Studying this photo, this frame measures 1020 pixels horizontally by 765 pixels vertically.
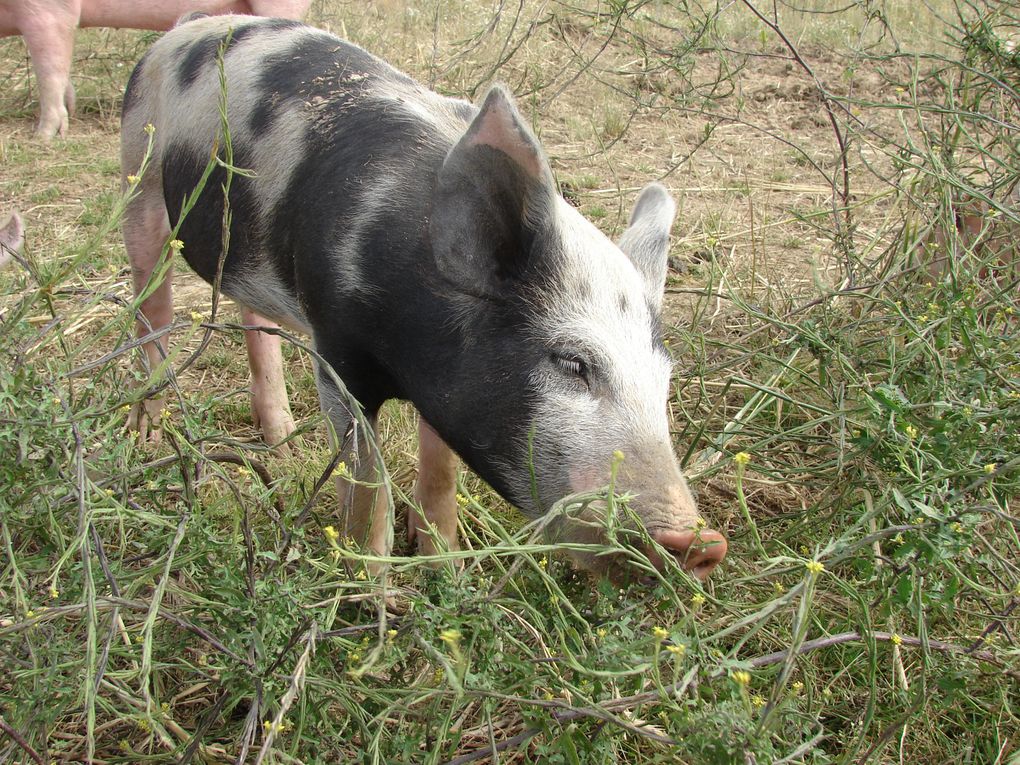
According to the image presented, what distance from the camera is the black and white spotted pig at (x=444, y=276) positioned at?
2.03 metres

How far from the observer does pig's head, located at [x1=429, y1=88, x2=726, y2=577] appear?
79.0 inches

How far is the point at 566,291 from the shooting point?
2137 mm

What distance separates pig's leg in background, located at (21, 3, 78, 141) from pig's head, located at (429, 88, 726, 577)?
5.36 meters

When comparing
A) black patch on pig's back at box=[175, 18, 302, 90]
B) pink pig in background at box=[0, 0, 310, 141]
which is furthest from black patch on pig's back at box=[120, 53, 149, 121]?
pink pig in background at box=[0, 0, 310, 141]

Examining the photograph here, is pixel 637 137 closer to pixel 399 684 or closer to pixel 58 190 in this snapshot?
pixel 58 190

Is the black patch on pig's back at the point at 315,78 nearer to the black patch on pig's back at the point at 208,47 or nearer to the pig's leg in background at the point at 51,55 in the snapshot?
the black patch on pig's back at the point at 208,47

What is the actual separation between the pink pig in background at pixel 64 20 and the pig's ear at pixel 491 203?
5.31m

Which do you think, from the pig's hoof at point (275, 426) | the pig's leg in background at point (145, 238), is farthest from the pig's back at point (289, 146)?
the pig's hoof at point (275, 426)

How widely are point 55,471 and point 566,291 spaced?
3.63ft

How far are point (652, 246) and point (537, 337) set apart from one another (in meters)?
0.55

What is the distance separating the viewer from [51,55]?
21.7ft

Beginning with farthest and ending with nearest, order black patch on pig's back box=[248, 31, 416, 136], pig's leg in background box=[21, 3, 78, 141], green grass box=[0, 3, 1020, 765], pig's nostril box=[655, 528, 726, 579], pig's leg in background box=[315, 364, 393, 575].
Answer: pig's leg in background box=[21, 3, 78, 141] → black patch on pig's back box=[248, 31, 416, 136] → pig's leg in background box=[315, 364, 393, 575] → pig's nostril box=[655, 528, 726, 579] → green grass box=[0, 3, 1020, 765]

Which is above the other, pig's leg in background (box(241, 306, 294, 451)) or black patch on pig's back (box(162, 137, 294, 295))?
black patch on pig's back (box(162, 137, 294, 295))

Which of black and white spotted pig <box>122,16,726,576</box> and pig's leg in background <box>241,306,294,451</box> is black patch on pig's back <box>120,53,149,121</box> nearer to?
black and white spotted pig <box>122,16,726,576</box>
